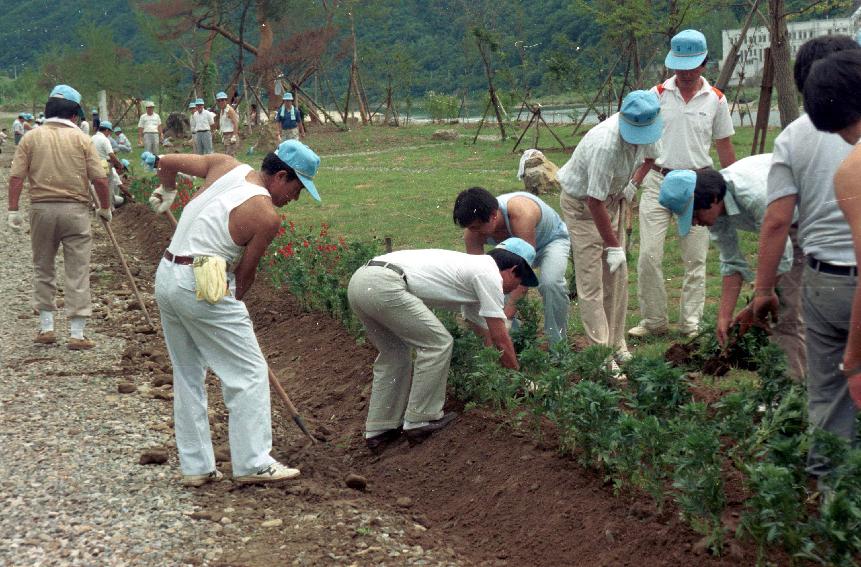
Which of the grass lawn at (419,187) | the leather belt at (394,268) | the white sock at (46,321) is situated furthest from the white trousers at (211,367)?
the white sock at (46,321)

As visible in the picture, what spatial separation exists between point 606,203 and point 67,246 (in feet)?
14.6

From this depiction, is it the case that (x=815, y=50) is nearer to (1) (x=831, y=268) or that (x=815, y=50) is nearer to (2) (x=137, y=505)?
(1) (x=831, y=268)

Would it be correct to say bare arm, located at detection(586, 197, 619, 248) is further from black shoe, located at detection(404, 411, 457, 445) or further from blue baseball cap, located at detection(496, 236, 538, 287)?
black shoe, located at detection(404, 411, 457, 445)

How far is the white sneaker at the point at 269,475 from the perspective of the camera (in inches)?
214

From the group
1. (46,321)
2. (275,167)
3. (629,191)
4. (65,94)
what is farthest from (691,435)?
(65,94)

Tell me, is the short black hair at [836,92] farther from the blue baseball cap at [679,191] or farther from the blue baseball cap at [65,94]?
the blue baseball cap at [65,94]

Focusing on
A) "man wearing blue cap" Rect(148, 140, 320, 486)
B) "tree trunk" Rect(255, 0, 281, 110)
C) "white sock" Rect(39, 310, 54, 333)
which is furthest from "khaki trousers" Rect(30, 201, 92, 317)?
"tree trunk" Rect(255, 0, 281, 110)

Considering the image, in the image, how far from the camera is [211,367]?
5.34 m

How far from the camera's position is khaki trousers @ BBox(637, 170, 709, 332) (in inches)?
297

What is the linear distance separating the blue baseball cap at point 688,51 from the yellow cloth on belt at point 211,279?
365 centimetres

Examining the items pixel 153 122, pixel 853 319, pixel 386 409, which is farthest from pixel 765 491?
pixel 153 122

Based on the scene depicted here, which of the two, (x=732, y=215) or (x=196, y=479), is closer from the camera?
(x=732, y=215)

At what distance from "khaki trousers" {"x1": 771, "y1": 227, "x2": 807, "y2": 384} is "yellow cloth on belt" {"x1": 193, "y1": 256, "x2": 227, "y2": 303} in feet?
8.37

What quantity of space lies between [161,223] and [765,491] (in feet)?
43.7
